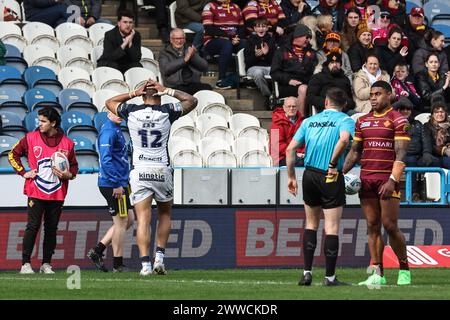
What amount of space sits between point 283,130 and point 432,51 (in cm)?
519

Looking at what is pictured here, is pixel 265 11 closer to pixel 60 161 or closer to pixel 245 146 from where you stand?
pixel 245 146

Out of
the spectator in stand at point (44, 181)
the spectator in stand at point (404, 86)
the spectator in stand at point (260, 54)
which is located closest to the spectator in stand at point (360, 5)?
the spectator in stand at point (404, 86)

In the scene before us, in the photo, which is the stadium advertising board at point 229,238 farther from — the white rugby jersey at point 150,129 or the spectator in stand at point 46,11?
the spectator in stand at point 46,11

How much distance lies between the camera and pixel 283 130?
22656mm

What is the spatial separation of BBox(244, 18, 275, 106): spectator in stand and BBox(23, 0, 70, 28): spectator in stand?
3.41m

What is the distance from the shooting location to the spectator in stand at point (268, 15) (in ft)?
86.4

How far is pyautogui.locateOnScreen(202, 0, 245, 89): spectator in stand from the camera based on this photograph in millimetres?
25492

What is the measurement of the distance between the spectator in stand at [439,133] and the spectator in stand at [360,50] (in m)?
2.59

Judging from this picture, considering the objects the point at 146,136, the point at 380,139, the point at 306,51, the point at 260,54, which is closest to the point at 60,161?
the point at 146,136

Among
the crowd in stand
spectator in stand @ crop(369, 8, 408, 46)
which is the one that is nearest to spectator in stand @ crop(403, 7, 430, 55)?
the crowd in stand

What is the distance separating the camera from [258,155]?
890 inches

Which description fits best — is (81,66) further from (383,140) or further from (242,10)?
(383,140)

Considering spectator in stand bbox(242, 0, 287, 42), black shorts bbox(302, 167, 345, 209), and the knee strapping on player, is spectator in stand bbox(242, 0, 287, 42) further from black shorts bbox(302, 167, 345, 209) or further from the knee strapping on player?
black shorts bbox(302, 167, 345, 209)

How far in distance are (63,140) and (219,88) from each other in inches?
275
